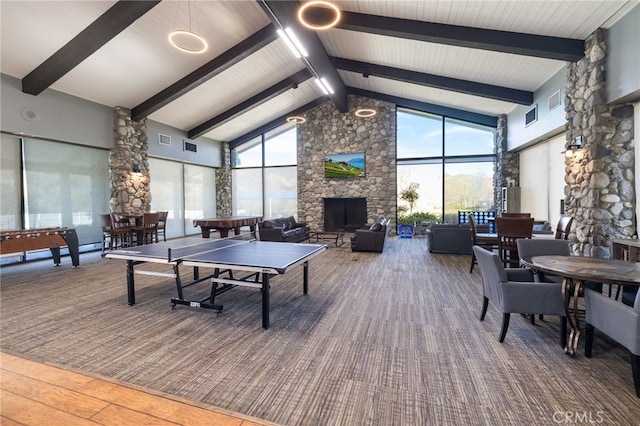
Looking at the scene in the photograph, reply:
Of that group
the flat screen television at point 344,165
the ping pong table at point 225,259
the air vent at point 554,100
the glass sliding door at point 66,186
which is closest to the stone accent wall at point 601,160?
the air vent at point 554,100

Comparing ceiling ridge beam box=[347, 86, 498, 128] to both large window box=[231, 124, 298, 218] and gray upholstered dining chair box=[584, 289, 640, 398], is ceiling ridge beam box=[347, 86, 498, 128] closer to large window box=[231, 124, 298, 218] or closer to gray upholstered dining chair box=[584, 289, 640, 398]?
large window box=[231, 124, 298, 218]

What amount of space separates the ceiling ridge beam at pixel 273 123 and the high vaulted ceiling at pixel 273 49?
169cm

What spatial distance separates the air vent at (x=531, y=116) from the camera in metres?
6.61

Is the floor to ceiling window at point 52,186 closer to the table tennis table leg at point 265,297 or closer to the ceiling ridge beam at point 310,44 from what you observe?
the ceiling ridge beam at point 310,44

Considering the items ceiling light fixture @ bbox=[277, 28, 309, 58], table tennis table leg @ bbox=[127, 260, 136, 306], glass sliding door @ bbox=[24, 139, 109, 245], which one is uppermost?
ceiling light fixture @ bbox=[277, 28, 309, 58]

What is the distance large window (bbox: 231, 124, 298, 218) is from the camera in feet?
37.8

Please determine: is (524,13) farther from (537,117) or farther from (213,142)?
(213,142)

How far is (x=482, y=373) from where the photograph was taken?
2.16 meters

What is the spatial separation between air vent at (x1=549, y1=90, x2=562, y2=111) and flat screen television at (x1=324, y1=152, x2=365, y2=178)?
18.3ft

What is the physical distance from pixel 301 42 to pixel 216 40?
6.27ft

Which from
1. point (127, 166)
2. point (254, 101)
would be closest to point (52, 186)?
point (127, 166)

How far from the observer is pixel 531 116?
6.82m

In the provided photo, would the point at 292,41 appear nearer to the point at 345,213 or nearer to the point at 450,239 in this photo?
the point at 450,239

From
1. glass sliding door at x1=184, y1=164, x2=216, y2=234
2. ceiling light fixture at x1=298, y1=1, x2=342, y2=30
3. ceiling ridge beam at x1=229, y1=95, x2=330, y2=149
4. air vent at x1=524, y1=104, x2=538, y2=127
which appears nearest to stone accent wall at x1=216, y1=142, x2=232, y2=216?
glass sliding door at x1=184, y1=164, x2=216, y2=234
